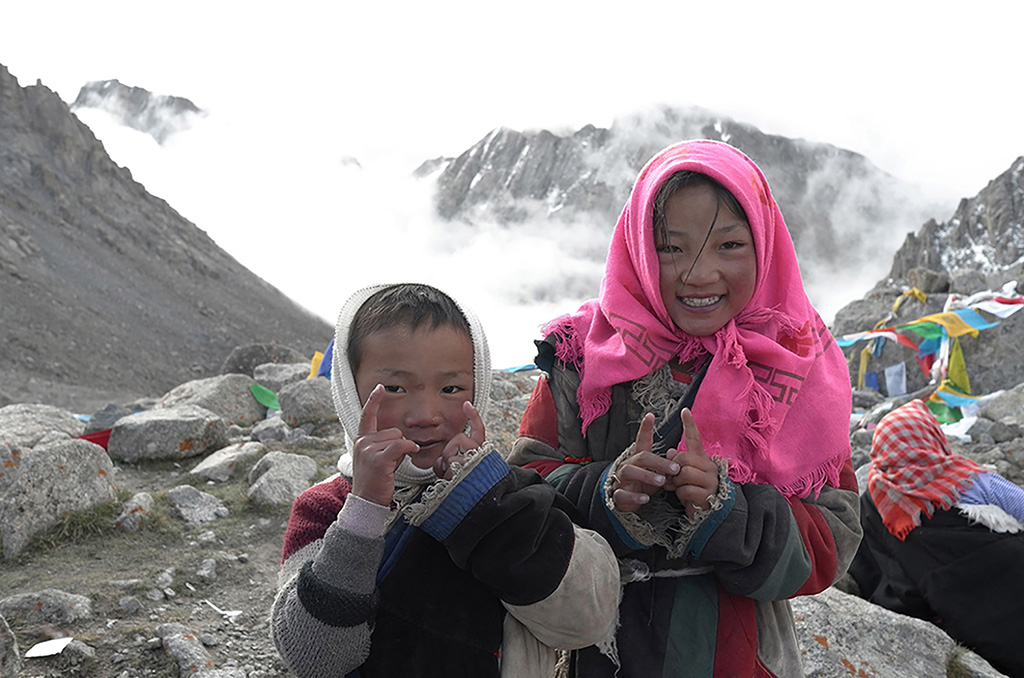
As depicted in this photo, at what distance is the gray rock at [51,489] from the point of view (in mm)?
3410

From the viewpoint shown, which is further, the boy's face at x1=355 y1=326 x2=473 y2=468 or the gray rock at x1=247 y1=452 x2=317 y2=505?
the gray rock at x1=247 y1=452 x2=317 y2=505

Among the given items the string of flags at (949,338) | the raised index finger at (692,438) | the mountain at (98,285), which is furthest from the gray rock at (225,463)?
the mountain at (98,285)

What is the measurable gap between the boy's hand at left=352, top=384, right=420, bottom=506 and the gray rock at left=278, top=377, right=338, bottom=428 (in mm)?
5404

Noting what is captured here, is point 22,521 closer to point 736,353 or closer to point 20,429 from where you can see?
point 20,429

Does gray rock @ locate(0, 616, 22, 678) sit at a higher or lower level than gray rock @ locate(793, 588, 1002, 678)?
lower

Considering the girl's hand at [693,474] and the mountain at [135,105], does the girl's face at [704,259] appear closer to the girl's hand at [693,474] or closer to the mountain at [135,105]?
the girl's hand at [693,474]

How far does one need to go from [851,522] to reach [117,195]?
2170 inches

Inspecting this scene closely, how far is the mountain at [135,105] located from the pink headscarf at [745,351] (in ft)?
431

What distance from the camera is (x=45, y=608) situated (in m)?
2.63

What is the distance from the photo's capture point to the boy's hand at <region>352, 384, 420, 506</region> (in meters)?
1.37

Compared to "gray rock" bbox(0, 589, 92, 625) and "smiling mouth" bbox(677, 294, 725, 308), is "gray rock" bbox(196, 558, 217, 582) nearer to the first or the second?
"gray rock" bbox(0, 589, 92, 625)

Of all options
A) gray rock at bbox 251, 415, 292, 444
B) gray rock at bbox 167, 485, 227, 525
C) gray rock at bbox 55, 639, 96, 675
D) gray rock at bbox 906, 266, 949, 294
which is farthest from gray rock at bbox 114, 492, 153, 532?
→ gray rock at bbox 906, 266, 949, 294

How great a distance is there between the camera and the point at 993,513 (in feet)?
11.6

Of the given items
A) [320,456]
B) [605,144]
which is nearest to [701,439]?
[320,456]
